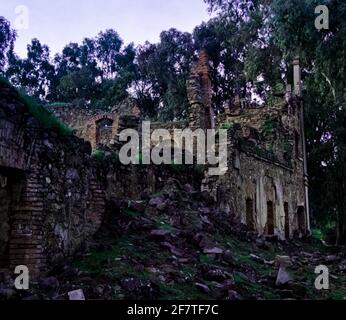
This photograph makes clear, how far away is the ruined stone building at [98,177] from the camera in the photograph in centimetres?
723

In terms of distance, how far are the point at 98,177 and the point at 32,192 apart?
15.9 feet

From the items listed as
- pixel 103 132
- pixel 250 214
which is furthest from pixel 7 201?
pixel 103 132

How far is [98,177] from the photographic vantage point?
12.2 metres

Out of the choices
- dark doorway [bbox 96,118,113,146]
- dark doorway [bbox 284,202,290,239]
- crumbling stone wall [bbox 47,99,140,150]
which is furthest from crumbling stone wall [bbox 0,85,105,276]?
dark doorway [bbox 96,118,113,146]

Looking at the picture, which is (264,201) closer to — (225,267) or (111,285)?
(225,267)

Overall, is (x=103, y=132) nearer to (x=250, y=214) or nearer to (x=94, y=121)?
(x=94, y=121)

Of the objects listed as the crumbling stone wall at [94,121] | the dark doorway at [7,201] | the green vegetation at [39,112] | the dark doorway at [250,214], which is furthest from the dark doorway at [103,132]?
the dark doorway at [7,201]

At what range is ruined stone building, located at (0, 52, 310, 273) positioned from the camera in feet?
23.7

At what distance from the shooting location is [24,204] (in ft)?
24.0

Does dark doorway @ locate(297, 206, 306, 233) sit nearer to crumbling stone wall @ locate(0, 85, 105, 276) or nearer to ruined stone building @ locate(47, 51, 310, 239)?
ruined stone building @ locate(47, 51, 310, 239)

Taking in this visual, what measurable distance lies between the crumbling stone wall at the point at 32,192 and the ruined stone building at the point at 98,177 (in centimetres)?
1

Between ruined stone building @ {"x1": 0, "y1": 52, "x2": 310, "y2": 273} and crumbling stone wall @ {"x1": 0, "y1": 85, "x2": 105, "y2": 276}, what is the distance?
0.01 meters

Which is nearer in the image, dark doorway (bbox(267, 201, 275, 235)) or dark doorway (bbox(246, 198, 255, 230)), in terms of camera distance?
dark doorway (bbox(246, 198, 255, 230))

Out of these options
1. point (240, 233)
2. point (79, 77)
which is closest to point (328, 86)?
point (240, 233)
